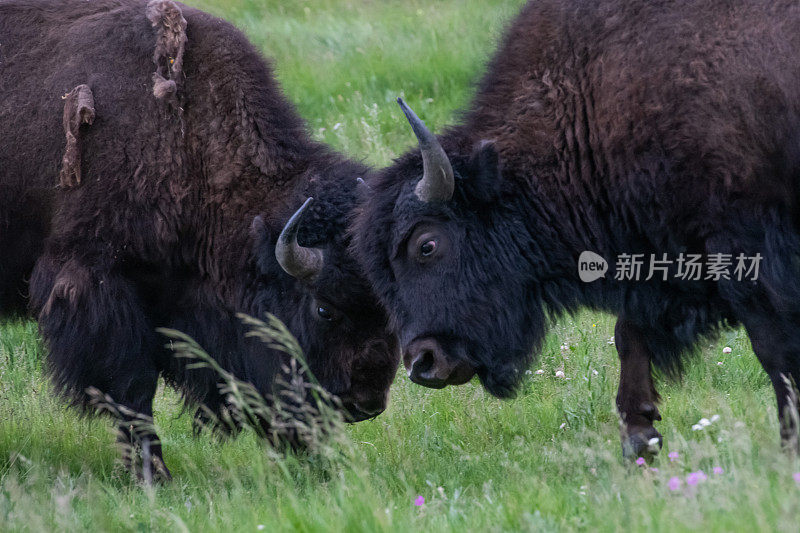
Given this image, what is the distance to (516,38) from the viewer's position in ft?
15.6

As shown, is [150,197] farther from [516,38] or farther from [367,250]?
[516,38]

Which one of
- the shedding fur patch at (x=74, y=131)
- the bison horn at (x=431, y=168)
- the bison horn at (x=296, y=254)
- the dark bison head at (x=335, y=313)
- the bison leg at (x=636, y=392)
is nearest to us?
the bison horn at (x=431, y=168)

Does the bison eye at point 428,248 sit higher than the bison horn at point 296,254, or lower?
higher

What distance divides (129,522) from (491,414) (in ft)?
8.27

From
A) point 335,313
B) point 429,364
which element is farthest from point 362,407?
point 429,364

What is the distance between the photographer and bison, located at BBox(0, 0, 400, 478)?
5352 millimetres

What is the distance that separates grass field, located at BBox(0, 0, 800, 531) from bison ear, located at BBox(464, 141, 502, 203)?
3.03ft

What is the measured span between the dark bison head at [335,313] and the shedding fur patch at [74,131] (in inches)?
39.9

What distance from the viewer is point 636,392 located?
16.3ft

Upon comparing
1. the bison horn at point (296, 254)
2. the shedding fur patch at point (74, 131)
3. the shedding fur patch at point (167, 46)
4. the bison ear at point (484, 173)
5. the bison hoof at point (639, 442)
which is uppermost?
the shedding fur patch at point (167, 46)

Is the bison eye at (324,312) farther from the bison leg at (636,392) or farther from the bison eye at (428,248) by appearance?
the bison leg at (636,392)

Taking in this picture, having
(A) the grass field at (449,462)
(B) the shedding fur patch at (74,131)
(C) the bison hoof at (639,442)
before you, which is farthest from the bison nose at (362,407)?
(B) the shedding fur patch at (74,131)

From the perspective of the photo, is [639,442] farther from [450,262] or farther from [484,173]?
[484,173]

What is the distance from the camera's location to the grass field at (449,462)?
3.24 meters
